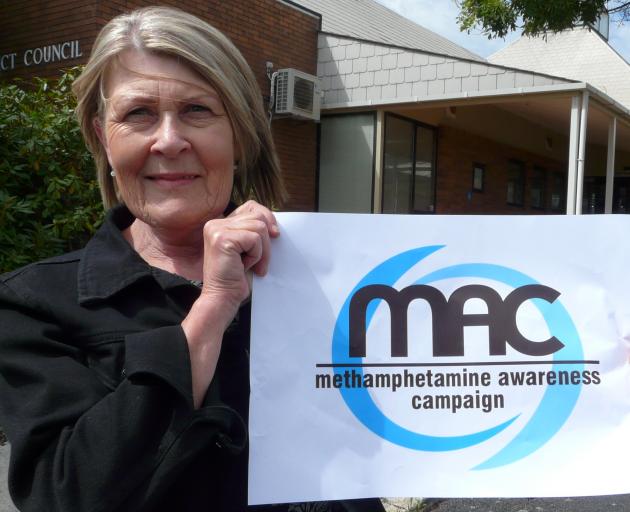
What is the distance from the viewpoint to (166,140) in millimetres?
1438

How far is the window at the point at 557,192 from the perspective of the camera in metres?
21.0

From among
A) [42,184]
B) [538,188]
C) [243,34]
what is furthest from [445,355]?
[538,188]

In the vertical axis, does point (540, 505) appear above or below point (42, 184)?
below

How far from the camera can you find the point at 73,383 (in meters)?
1.27

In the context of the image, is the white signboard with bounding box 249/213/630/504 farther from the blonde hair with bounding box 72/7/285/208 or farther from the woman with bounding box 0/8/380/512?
the blonde hair with bounding box 72/7/285/208

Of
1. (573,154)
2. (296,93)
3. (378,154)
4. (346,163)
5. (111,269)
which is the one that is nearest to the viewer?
(111,269)

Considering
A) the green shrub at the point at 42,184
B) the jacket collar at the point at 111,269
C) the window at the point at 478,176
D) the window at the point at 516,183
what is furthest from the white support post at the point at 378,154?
the jacket collar at the point at 111,269

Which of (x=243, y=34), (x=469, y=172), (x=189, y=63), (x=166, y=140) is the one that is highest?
(x=243, y=34)

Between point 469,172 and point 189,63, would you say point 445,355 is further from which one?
point 469,172

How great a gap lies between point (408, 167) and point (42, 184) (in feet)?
30.0

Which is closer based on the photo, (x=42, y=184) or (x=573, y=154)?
(x=42, y=184)

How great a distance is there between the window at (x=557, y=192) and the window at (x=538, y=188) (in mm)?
639

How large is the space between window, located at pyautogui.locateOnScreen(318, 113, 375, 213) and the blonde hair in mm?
10908

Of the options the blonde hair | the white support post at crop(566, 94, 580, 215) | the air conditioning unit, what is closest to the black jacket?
the blonde hair
